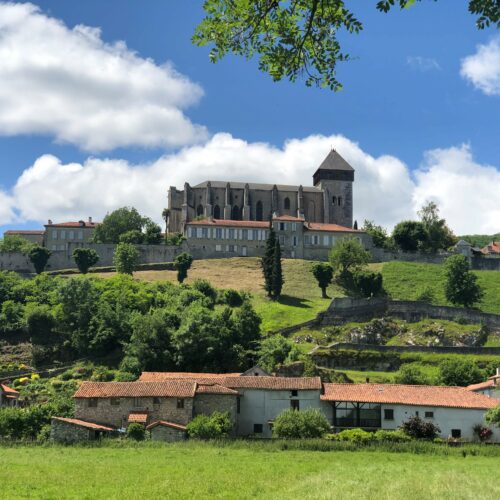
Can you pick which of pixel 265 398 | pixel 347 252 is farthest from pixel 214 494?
pixel 347 252

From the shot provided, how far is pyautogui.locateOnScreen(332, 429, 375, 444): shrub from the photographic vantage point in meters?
35.1

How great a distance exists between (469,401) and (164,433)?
56.1ft

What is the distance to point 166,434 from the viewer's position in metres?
38.1

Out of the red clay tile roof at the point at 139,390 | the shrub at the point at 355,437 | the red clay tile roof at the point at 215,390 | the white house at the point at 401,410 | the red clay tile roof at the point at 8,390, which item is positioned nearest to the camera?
the shrub at the point at 355,437

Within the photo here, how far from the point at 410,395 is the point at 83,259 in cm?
6077

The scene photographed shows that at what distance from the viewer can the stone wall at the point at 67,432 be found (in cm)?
3716

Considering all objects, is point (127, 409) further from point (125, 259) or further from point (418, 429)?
point (125, 259)

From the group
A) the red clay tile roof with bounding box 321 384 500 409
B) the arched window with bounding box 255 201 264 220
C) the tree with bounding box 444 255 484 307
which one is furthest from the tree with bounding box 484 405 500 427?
the arched window with bounding box 255 201 264 220

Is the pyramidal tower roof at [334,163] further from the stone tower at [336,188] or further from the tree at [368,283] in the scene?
the tree at [368,283]

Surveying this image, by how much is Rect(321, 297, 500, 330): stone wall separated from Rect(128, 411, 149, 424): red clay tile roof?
32.6m

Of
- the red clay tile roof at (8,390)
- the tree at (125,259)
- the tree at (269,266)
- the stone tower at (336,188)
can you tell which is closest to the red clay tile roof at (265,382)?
the red clay tile roof at (8,390)

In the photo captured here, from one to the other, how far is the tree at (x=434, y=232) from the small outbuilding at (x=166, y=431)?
247 ft

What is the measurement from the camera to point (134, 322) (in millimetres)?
62688

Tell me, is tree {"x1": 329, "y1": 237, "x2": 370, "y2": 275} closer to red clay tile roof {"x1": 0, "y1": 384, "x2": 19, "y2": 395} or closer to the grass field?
red clay tile roof {"x1": 0, "y1": 384, "x2": 19, "y2": 395}
